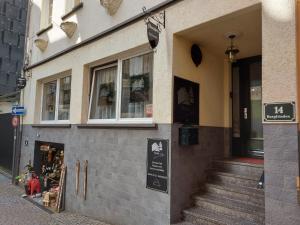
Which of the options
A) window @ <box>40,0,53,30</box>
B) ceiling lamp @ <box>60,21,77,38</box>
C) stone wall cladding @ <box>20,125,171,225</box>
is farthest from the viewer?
window @ <box>40,0,53,30</box>

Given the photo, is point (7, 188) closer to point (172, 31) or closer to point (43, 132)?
point (43, 132)

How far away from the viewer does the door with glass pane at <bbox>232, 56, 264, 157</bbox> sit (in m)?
5.57

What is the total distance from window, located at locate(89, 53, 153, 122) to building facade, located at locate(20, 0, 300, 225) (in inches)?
0.9

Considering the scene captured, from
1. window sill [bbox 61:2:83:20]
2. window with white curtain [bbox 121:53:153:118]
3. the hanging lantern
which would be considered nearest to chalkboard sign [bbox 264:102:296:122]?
window with white curtain [bbox 121:53:153:118]

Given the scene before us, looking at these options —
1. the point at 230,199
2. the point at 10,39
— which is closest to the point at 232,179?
the point at 230,199

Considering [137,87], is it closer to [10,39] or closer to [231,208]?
[231,208]

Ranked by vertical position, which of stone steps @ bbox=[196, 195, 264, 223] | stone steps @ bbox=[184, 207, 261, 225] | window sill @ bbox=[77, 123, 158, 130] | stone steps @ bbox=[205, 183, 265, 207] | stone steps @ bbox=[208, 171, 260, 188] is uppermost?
window sill @ bbox=[77, 123, 158, 130]

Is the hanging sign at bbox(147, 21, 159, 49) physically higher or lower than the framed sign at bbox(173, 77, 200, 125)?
higher

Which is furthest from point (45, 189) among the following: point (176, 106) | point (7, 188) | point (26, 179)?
point (176, 106)

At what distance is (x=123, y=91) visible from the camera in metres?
5.99

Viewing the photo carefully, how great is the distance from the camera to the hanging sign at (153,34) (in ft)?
15.3

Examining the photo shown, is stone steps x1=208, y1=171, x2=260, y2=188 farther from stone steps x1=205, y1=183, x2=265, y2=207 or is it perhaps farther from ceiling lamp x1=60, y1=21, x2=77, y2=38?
ceiling lamp x1=60, y1=21, x2=77, y2=38

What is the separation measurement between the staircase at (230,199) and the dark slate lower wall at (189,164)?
151mm

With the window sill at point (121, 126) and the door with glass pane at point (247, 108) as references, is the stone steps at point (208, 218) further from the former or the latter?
the door with glass pane at point (247, 108)
